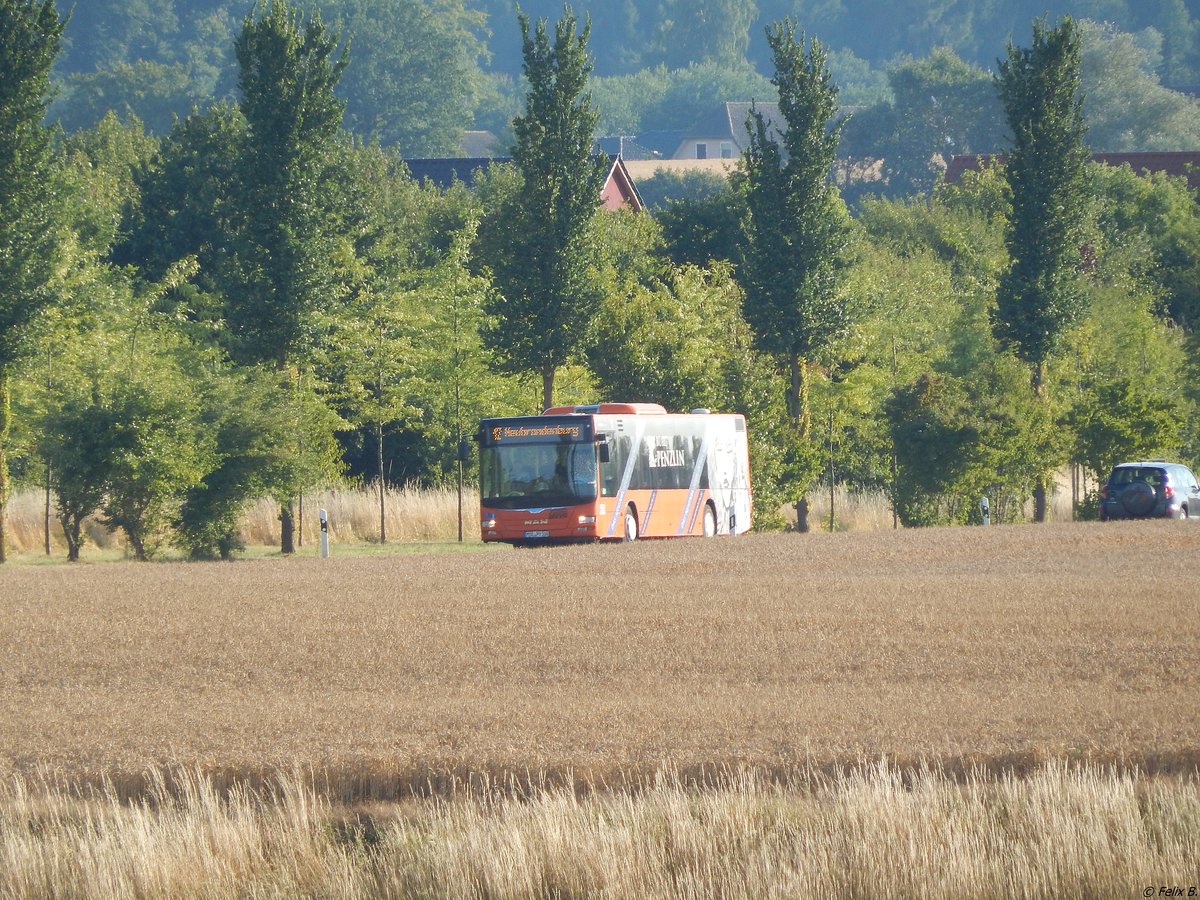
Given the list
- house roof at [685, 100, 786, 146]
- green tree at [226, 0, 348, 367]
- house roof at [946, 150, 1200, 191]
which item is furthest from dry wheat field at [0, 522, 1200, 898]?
house roof at [685, 100, 786, 146]

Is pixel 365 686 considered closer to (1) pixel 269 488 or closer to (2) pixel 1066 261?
(1) pixel 269 488

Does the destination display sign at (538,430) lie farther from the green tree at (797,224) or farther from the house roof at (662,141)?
the house roof at (662,141)

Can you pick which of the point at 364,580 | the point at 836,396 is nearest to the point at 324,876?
the point at 364,580

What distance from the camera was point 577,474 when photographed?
3228 cm

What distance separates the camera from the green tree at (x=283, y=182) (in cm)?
3284

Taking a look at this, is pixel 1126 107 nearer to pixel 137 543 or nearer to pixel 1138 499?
pixel 1138 499

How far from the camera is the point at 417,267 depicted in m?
56.0

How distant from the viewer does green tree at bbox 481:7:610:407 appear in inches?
1480

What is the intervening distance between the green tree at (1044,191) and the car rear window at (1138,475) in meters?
4.17

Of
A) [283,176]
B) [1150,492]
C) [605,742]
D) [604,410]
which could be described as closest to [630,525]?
[604,410]

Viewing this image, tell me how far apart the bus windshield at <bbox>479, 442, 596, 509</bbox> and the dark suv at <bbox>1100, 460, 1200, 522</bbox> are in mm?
13024

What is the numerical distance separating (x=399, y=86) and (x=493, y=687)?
133 m

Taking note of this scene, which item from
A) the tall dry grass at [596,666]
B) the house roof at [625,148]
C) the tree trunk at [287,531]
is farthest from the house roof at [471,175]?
the house roof at [625,148]

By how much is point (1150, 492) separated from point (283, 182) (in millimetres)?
20212
